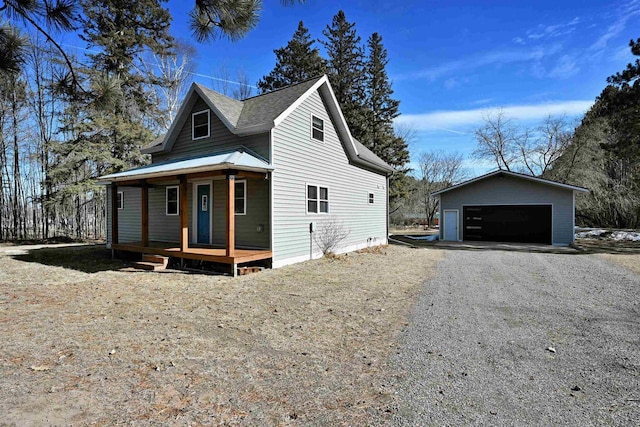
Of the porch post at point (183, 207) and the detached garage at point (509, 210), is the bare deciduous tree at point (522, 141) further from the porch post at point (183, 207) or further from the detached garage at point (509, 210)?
the porch post at point (183, 207)

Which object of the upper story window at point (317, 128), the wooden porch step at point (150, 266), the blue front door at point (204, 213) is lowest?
the wooden porch step at point (150, 266)

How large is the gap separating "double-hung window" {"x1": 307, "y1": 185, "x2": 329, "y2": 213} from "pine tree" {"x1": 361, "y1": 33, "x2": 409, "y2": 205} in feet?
56.5

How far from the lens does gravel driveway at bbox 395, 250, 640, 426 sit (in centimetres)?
253

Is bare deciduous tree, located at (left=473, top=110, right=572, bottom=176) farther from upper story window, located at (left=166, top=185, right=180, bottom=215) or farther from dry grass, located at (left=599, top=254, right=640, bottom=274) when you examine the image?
upper story window, located at (left=166, top=185, right=180, bottom=215)

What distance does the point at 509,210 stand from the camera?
18.1 metres

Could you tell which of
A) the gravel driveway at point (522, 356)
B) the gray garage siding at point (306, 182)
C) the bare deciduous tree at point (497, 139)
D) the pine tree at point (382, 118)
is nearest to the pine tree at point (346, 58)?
the pine tree at point (382, 118)

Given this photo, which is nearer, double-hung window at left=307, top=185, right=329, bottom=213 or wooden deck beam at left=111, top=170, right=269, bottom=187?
wooden deck beam at left=111, top=170, right=269, bottom=187

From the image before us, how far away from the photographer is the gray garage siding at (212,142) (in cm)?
976

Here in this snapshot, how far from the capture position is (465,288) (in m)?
7.00

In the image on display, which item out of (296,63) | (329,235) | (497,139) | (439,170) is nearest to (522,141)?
(497,139)

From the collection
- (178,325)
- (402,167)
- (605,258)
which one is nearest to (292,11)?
(178,325)

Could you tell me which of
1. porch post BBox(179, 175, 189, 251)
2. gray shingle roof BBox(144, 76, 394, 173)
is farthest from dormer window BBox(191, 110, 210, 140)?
porch post BBox(179, 175, 189, 251)

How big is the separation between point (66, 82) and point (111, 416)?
577 cm

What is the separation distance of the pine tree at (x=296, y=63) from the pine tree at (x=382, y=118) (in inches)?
→ 190
